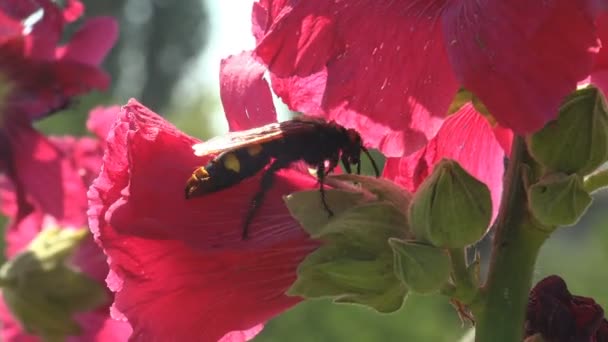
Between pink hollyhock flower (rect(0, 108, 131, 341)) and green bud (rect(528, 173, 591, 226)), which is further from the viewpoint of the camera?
pink hollyhock flower (rect(0, 108, 131, 341))

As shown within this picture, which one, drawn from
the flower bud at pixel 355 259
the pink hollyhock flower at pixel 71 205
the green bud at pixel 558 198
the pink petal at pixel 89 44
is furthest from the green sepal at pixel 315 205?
the pink petal at pixel 89 44

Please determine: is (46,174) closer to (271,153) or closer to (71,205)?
(71,205)

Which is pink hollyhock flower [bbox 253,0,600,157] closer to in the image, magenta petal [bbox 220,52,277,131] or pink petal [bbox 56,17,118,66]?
magenta petal [bbox 220,52,277,131]

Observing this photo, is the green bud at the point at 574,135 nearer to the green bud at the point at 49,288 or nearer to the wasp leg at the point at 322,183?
the wasp leg at the point at 322,183

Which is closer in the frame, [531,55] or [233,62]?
[531,55]

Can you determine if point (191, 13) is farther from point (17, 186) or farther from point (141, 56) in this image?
point (17, 186)

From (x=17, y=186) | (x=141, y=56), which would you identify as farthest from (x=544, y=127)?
(x=141, y=56)

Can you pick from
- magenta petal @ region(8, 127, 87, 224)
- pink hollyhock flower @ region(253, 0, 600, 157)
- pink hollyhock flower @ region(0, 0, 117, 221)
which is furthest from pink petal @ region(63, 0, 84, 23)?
pink hollyhock flower @ region(253, 0, 600, 157)
